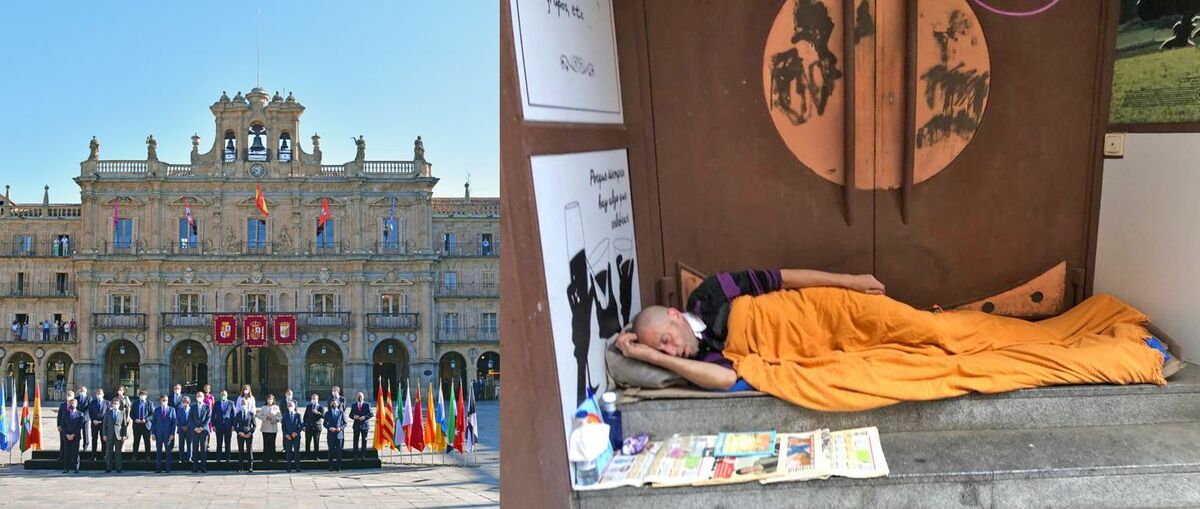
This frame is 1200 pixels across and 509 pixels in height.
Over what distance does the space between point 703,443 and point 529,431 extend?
2.36 feet

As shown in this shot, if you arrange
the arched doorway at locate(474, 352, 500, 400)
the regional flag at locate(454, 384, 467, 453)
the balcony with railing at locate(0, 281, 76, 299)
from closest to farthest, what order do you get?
1. the regional flag at locate(454, 384, 467, 453)
2. the arched doorway at locate(474, 352, 500, 400)
3. the balcony with railing at locate(0, 281, 76, 299)

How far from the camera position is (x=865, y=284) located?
4.46 meters

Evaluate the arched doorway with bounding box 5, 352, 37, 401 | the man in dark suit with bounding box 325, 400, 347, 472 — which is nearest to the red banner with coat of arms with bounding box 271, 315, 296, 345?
the arched doorway with bounding box 5, 352, 37, 401

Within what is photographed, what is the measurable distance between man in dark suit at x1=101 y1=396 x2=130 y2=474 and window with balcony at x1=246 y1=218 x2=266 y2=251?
934 inches

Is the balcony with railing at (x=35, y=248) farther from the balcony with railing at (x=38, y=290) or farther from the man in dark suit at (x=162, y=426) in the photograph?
the man in dark suit at (x=162, y=426)

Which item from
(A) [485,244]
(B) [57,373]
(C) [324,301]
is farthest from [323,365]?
(B) [57,373]

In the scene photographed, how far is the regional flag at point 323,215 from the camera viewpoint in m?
41.8

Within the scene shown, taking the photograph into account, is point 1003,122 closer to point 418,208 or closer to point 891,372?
point 891,372

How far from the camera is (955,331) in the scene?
425 centimetres

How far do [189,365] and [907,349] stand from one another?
135 ft

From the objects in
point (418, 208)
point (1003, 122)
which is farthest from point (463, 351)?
point (1003, 122)

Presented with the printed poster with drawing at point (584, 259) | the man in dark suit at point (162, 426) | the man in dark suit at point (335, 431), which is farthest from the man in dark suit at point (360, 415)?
the printed poster with drawing at point (584, 259)

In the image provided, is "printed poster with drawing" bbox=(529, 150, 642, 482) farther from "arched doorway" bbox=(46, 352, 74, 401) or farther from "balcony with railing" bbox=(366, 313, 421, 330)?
"arched doorway" bbox=(46, 352, 74, 401)

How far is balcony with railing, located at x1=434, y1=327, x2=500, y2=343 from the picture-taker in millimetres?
41562
